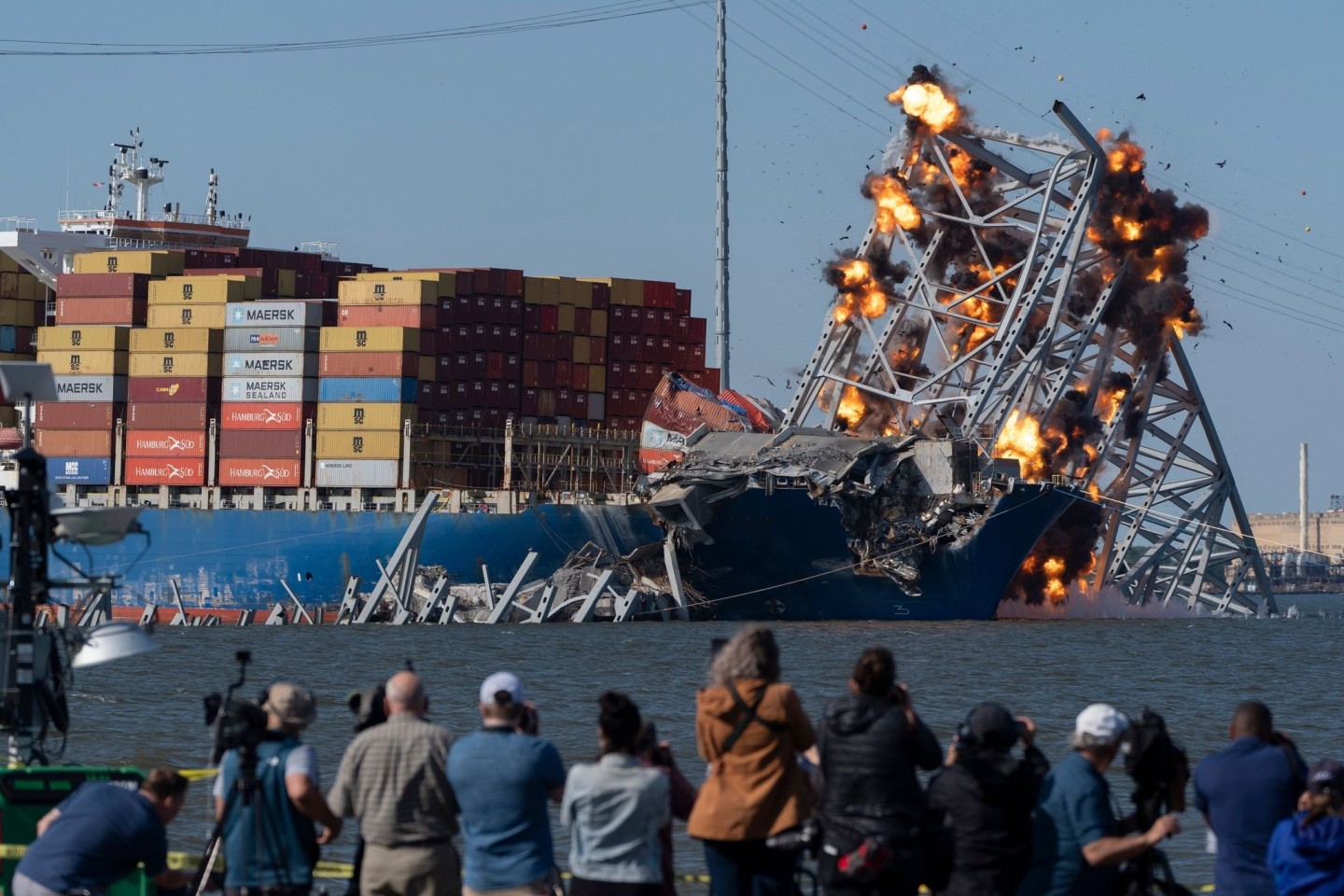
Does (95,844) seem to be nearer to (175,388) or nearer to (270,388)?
(270,388)

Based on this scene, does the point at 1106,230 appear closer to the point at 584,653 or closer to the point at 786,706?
the point at 584,653

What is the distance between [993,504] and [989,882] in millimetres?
50435

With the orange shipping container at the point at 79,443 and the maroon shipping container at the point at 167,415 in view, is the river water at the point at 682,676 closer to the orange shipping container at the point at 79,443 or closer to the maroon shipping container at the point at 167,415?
the maroon shipping container at the point at 167,415

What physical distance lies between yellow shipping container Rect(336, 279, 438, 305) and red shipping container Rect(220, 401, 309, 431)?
388 centimetres

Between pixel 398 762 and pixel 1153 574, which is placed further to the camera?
pixel 1153 574

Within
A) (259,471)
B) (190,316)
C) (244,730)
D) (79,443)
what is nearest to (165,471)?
(79,443)

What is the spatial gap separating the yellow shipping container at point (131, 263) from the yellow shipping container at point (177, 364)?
152 inches

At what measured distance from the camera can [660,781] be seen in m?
9.40

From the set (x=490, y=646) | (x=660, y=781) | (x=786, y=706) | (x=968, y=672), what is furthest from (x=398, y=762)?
(x=490, y=646)

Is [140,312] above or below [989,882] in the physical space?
above

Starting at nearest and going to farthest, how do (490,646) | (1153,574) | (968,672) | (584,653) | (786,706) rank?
(786,706), (968,672), (584,653), (490,646), (1153,574)

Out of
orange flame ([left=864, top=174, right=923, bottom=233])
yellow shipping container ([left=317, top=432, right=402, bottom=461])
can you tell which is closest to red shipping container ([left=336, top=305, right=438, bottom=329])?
yellow shipping container ([left=317, top=432, right=402, bottom=461])

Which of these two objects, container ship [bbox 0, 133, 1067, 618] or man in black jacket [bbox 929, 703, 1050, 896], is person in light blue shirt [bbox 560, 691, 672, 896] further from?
container ship [bbox 0, 133, 1067, 618]

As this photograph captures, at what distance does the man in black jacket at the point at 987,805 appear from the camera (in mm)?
9500
